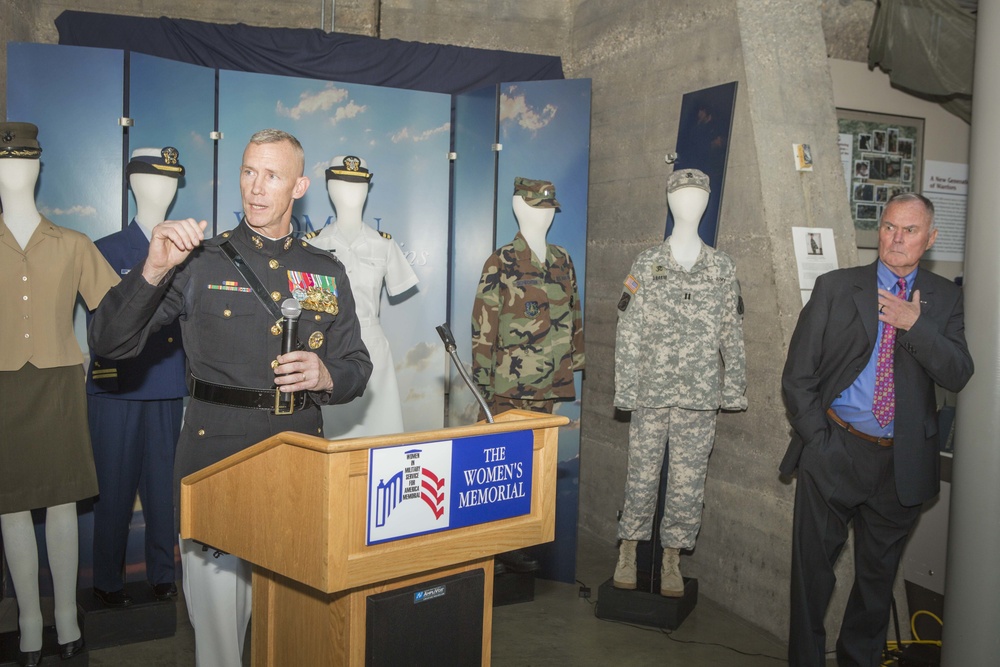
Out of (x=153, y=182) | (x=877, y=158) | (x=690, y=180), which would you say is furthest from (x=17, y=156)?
(x=877, y=158)

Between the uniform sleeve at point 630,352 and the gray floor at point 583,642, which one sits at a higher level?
the uniform sleeve at point 630,352

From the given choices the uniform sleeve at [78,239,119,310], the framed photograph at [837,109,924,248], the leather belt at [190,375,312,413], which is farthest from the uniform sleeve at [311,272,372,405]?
the framed photograph at [837,109,924,248]

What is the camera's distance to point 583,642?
367 centimetres

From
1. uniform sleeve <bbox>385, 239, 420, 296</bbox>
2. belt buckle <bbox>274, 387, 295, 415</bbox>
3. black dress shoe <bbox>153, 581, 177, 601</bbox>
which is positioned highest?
uniform sleeve <bbox>385, 239, 420, 296</bbox>

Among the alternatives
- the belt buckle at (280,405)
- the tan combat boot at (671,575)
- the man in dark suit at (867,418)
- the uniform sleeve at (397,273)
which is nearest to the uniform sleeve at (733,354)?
the man in dark suit at (867,418)

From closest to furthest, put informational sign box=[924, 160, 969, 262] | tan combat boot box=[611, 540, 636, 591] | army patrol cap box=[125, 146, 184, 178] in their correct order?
1. army patrol cap box=[125, 146, 184, 178]
2. tan combat boot box=[611, 540, 636, 591]
3. informational sign box=[924, 160, 969, 262]

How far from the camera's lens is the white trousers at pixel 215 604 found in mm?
2400

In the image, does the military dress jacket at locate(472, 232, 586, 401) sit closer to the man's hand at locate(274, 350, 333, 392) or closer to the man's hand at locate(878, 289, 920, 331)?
the man's hand at locate(878, 289, 920, 331)

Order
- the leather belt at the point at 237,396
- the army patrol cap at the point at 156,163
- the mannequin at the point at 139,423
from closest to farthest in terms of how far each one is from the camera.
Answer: the leather belt at the point at 237,396 → the mannequin at the point at 139,423 → the army patrol cap at the point at 156,163

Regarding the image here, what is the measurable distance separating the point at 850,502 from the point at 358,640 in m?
1.96

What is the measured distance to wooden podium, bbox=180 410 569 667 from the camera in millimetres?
1787

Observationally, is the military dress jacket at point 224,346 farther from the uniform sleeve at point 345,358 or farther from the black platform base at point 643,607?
the black platform base at point 643,607

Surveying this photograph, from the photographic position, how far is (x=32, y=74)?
3.78 metres

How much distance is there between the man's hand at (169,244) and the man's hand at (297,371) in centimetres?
34
